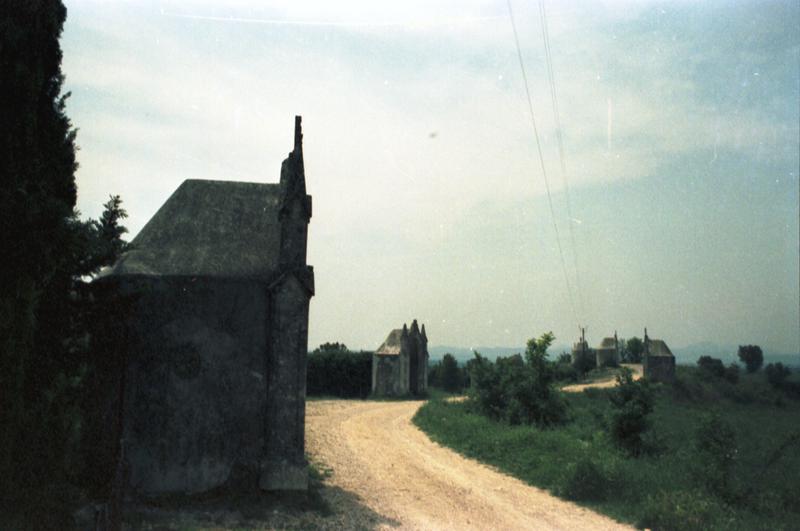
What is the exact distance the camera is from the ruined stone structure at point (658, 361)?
195ft

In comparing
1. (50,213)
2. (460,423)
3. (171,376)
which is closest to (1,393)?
(50,213)

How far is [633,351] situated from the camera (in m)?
79.1

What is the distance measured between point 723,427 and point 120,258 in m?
14.6

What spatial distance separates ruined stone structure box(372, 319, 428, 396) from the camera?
44188mm

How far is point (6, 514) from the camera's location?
6496 millimetres

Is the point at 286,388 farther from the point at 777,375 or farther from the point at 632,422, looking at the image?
the point at 777,375

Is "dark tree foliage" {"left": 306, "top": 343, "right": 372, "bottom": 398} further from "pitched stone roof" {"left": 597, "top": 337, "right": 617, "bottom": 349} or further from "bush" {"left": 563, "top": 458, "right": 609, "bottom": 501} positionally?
"pitched stone roof" {"left": 597, "top": 337, "right": 617, "bottom": 349}

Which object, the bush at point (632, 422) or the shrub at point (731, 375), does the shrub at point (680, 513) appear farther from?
the shrub at point (731, 375)

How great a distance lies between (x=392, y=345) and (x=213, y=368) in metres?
33.1

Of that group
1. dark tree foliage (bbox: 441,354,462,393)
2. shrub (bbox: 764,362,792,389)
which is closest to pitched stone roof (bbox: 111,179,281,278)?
dark tree foliage (bbox: 441,354,462,393)

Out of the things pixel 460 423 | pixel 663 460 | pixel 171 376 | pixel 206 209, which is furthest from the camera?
pixel 460 423

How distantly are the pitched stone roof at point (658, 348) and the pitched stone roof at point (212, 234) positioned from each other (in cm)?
5672

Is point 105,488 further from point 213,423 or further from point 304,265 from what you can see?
point 304,265

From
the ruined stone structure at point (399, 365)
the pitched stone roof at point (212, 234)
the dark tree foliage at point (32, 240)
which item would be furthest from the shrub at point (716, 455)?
the ruined stone structure at point (399, 365)
